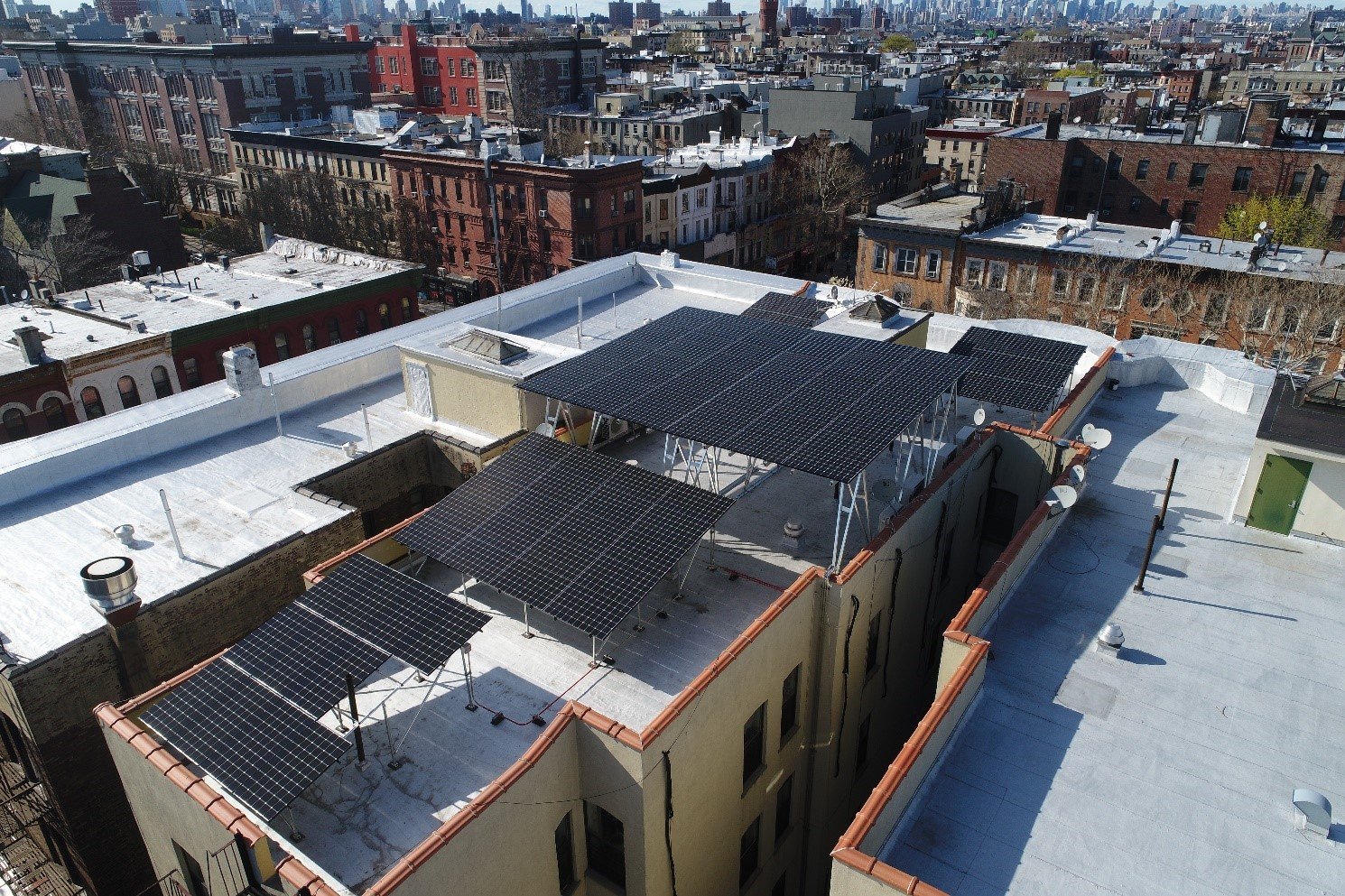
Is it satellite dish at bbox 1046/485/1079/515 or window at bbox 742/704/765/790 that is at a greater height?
satellite dish at bbox 1046/485/1079/515

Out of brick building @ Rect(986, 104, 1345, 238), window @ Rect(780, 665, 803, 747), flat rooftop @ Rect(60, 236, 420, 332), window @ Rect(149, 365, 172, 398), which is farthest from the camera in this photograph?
brick building @ Rect(986, 104, 1345, 238)

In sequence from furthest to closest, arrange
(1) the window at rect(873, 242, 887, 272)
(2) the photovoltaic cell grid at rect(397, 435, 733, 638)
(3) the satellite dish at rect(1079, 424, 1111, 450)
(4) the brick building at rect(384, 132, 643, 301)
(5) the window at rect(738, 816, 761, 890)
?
(4) the brick building at rect(384, 132, 643, 301) → (1) the window at rect(873, 242, 887, 272) → (3) the satellite dish at rect(1079, 424, 1111, 450) → (5) the window at rect(738, 816, 761, 890) → (2) the photovoltaic cell grid at rect(397, 435, 733, 638)

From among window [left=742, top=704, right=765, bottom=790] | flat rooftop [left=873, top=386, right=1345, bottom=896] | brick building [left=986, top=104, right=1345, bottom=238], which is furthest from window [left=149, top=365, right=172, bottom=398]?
brick building [left=986, top=104, right=1345, bottom=238]

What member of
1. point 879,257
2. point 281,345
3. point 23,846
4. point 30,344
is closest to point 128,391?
point 30,344

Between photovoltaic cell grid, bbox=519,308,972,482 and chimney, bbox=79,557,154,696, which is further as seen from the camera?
photovoltaic cell grid, bbox=519,308,972,482

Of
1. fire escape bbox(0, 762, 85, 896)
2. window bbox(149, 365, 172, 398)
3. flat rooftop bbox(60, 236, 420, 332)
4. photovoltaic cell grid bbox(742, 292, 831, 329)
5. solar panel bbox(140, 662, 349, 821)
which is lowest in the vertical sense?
fire escape bbox(0, 762, 85, 896)

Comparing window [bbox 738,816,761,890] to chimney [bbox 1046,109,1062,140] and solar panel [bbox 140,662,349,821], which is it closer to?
solar panel [bbox 140,662,349,821]
